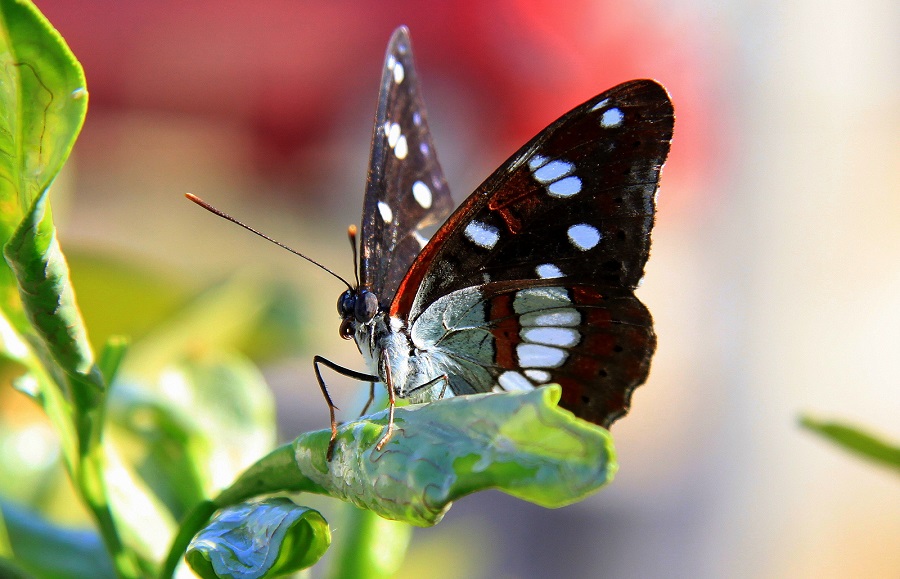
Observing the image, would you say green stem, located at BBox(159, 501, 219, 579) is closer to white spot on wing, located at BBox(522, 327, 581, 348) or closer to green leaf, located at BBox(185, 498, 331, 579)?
green leaf, located at BBox(185, 498, 331, 579)

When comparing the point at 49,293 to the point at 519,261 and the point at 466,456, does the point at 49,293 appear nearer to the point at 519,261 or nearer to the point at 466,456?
the point at 466,456

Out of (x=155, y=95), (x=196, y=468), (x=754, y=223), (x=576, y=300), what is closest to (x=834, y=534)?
(x=754, y=223)

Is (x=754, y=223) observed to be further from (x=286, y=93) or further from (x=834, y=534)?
(x=286, y=93)

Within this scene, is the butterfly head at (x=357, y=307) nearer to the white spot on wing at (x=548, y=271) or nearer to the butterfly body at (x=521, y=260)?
the butterfly body at (x=521, y=260)

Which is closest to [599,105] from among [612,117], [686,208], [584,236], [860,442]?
[612,117]

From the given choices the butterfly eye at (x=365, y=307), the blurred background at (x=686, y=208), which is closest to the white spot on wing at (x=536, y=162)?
the butterfly eye at (x=365, y=307)

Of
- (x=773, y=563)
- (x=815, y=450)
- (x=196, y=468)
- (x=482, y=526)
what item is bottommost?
(x=773, y=563)
